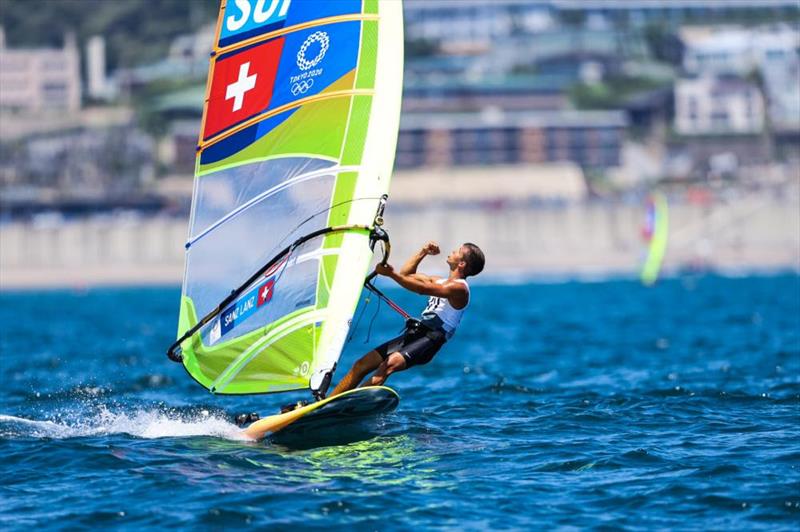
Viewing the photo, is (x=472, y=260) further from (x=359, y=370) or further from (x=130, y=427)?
(x=130, y=427)

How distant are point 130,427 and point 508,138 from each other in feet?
315

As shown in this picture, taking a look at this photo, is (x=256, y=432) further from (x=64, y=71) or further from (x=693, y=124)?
(x=64, y=71)

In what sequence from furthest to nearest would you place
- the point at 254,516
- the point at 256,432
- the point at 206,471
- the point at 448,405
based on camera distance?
the point at 448,405 < the point at 256,432 < the point at 206,471 < the point at 254,516

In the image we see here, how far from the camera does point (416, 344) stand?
12.0m

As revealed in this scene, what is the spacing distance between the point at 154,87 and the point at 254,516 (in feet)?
→ 384

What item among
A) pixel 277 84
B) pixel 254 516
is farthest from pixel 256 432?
pixel 277 84

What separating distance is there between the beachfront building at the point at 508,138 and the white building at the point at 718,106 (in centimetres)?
1003

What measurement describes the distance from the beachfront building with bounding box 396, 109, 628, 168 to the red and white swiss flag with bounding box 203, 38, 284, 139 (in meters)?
92.4

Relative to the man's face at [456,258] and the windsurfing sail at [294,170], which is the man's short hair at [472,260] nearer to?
the man's face at [456,258]

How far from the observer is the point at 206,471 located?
424 inches

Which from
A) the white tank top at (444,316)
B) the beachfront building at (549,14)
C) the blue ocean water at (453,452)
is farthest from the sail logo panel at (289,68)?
the beachfront building at (549,14)

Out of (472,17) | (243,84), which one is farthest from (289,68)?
(472,17)

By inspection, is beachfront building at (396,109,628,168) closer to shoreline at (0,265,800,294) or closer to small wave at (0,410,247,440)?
shoreline at (0,265,800,294)

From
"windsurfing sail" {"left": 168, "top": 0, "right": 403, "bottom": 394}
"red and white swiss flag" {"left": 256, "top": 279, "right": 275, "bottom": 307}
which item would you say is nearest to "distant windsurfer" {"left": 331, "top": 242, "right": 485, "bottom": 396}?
"windsurfing sail" {"left": 168, "top": 0, "right": 403, "bottom": 394}
